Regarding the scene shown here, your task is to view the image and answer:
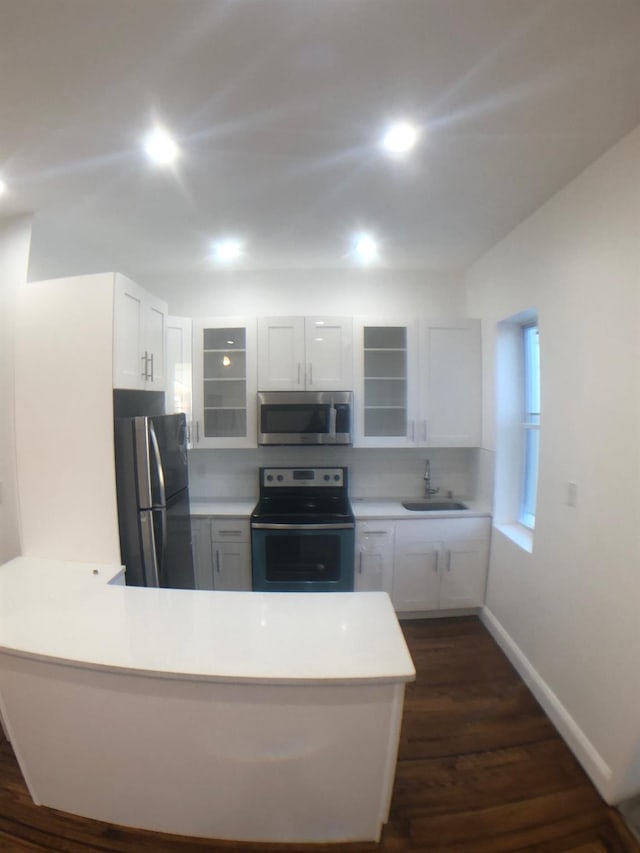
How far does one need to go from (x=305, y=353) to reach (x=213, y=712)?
2158 mm

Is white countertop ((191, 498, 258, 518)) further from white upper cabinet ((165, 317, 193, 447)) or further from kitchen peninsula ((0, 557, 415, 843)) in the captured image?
kitchen peninsula ((0, 557, 415, 843))

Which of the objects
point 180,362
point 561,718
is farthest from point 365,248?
point 561,718

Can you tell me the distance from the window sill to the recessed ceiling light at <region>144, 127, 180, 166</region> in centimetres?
277

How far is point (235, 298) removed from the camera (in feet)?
9.41

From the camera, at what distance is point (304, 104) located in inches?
46.3

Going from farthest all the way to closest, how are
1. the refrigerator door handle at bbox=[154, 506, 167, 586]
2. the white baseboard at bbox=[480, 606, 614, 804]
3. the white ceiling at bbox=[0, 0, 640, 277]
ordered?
the refrigerator door handle at bbox=[154, 506, 167, 586] < the white baseboard at bbox=[480, 606, 614, 804] < the white ceiling at bbox=[0, 0, 640, 277]

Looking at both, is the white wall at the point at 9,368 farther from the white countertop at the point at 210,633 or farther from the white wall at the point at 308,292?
the white wall at the point at 308,292

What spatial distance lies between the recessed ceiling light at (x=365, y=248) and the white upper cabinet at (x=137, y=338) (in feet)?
4.56

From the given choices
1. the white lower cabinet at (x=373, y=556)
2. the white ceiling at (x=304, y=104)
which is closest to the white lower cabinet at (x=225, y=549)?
the white lower cabinet at (x=373, y=556)

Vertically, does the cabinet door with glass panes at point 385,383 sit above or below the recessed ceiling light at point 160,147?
below

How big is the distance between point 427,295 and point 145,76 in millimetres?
2377

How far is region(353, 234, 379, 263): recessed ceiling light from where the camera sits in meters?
2.22

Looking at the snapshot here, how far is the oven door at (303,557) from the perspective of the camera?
7.68 ft

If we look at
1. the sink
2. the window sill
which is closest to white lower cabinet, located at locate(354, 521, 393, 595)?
the sink
